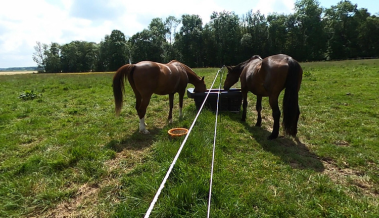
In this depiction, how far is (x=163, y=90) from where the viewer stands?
5.52 m

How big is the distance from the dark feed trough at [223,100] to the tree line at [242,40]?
4421cm

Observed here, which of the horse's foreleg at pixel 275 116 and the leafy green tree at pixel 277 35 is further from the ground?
the leafy green tree at pixel 277 35

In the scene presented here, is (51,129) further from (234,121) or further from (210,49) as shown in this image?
(210,49)

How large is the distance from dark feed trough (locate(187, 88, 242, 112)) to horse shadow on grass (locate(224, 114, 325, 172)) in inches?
55.3

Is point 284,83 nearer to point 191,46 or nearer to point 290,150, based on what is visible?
point 290,150

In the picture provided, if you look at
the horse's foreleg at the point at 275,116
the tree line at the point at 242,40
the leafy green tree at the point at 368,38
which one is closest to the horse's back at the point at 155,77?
the horse's foreleg at the point at 275,116

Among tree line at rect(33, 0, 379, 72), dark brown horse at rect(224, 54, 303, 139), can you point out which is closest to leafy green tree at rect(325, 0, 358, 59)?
tree line at rect(33, 0, 379, 72)

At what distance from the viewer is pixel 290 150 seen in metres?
4.05

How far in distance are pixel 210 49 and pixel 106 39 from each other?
27.4 m

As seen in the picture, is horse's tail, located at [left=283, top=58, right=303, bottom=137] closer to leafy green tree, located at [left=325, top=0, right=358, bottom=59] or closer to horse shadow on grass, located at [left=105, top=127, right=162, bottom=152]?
horse shadow on grass, located at [left=105, top=127, right=162, bottom=152]

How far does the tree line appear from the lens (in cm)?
4572

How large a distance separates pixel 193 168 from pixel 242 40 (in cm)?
5059

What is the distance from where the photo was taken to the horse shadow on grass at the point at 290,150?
355 centimetres

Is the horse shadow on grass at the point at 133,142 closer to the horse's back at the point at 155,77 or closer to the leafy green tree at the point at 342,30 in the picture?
the horse's back at the point at 155,77
